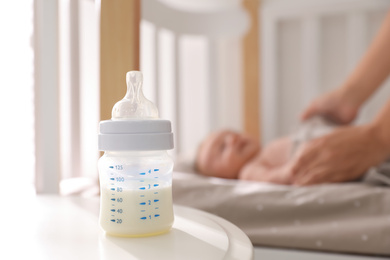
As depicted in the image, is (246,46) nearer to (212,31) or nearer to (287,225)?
(212,31)

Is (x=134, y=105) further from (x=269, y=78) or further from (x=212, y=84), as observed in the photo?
(x=269, y=78)

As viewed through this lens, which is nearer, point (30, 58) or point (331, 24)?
point (30, 58)

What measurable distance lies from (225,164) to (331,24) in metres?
0.80

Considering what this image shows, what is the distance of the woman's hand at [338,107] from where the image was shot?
1.23m

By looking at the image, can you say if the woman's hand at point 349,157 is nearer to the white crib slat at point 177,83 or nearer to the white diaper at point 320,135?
the white diaper at point 320,135

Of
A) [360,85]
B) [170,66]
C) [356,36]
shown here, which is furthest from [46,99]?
[356,36]

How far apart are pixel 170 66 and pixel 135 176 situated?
1.10 metres

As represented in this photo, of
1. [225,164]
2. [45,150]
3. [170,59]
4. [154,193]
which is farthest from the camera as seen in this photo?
[170,59]

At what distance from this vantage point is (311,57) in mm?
1548

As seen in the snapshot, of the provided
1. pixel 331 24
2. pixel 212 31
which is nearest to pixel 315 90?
pixel 331 24

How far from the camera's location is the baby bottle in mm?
379

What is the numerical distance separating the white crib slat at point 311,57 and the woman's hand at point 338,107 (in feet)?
0.92

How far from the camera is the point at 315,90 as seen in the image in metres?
1.55

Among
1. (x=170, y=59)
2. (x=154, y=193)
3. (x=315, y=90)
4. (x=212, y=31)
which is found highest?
(x=212, y=31)
